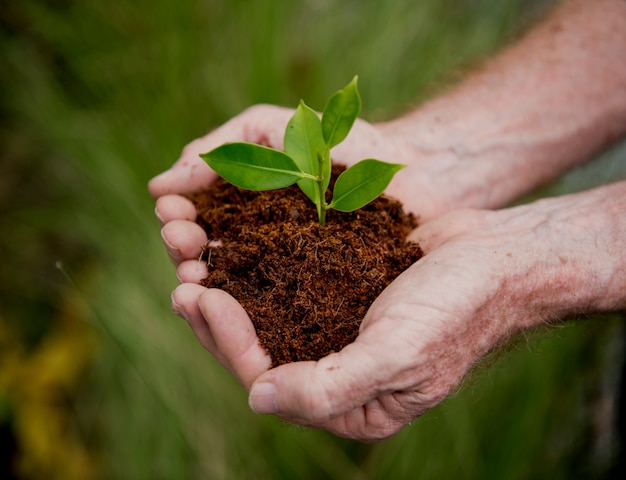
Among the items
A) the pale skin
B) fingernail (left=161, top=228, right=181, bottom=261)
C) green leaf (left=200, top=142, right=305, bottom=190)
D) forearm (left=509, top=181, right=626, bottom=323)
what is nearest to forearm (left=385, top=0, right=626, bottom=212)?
the pale skin

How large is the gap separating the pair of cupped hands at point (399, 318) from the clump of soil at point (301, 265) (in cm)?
4

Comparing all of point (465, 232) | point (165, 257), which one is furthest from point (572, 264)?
point (165, 257)

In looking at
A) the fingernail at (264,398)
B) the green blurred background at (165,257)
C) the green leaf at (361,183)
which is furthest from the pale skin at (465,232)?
the green blurred background at (165,257)

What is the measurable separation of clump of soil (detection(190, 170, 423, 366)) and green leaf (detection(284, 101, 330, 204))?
0.24 feet

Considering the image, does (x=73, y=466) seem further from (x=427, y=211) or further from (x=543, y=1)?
(x=543, y=1)

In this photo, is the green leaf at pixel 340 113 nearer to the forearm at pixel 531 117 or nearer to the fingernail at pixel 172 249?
the fingernail at pixel 172 249

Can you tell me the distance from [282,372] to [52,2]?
1.97 m

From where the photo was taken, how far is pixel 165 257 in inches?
71.0

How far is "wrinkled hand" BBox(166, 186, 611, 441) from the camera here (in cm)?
80

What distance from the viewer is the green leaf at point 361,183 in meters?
0.93

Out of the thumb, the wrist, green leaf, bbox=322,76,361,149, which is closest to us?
the thumb

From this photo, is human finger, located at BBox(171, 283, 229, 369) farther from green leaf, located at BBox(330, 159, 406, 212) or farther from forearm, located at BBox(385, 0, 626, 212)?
forearm, located at BBox(385, 0, 626, 212)

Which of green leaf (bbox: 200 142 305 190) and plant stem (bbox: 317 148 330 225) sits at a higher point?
green leaf (bbox: 200 142 305 190)

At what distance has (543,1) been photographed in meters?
2.29
